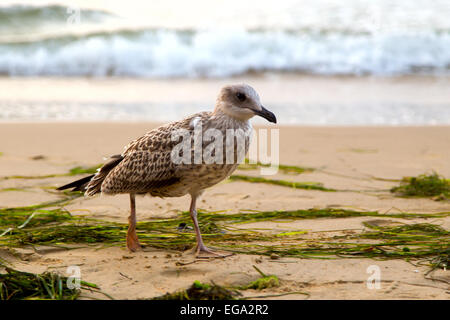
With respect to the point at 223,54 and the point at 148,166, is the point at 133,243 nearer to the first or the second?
the point at 148,166

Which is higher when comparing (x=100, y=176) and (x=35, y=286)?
(x=100, y=176)

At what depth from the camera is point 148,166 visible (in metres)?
4.18

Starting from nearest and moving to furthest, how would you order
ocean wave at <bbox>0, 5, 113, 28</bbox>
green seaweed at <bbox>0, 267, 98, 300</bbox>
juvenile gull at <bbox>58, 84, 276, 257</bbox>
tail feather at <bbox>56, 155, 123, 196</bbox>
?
1. green seaweed at <bbox>0, 267, 98, 300</bbox>
2. juvenile gull at <bbox>58, 84, 276, 257</bbox>
3. tail feather at <bbox>56, 155, 123, 196</bbox>
4. ocean wave at <bbox>0, 5, 113, 28</bbox>

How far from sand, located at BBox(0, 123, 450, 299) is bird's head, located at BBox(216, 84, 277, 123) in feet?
3.26

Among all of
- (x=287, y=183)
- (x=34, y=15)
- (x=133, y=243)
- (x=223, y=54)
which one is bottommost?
(x=133, y=243)

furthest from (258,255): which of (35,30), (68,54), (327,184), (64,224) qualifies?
(35,30)

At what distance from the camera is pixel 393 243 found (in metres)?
4.27

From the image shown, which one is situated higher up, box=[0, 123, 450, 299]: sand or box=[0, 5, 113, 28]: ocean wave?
box=[0, 5, 113, 28]: ocean wave

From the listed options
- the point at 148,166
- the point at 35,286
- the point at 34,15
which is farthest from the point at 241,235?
the point at 34,15

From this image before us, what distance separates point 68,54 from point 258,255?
15.8 metres

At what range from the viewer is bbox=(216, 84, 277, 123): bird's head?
4.07 m

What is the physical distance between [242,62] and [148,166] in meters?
13.9

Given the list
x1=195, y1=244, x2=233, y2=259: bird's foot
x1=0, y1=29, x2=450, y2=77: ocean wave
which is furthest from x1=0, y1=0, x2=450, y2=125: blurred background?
x1=195, y1=244, x2=233, y2=259: bird's foot

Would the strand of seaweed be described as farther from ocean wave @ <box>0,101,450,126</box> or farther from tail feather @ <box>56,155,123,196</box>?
ocean wave @ <box>0,101,450,126</box>
